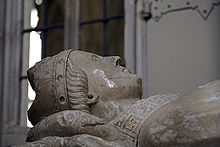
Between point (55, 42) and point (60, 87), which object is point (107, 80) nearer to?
point (60, 87)

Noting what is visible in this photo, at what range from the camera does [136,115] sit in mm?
2986

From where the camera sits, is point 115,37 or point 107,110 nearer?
point 107,110

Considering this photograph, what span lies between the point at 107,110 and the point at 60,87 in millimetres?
253

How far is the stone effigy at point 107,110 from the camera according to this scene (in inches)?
106

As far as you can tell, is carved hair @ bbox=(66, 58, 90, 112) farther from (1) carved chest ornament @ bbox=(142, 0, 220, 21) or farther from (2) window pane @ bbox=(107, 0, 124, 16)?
(2) window pane @ bbox=(107, 0, 124, 16)

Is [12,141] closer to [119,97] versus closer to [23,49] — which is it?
[23,49]

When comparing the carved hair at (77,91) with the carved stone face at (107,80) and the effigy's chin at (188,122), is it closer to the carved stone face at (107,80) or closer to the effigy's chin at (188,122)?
the carved stone face at (107,80)

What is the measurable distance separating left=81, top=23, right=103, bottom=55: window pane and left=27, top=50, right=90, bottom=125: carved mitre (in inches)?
199

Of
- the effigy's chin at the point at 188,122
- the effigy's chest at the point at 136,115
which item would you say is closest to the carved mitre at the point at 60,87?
the effigy's chest at the point at 136,115

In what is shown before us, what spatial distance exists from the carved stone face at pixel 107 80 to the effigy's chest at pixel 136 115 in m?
0.17

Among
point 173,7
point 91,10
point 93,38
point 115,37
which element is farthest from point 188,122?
point 93,38

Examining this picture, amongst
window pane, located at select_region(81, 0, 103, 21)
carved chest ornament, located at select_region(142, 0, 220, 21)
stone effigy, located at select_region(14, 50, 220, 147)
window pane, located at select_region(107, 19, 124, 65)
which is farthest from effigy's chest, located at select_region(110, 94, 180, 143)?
window pane, located at select_region(81, 0, 103, 21)

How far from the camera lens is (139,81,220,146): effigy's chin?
2.63 meters

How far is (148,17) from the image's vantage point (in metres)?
5.11
